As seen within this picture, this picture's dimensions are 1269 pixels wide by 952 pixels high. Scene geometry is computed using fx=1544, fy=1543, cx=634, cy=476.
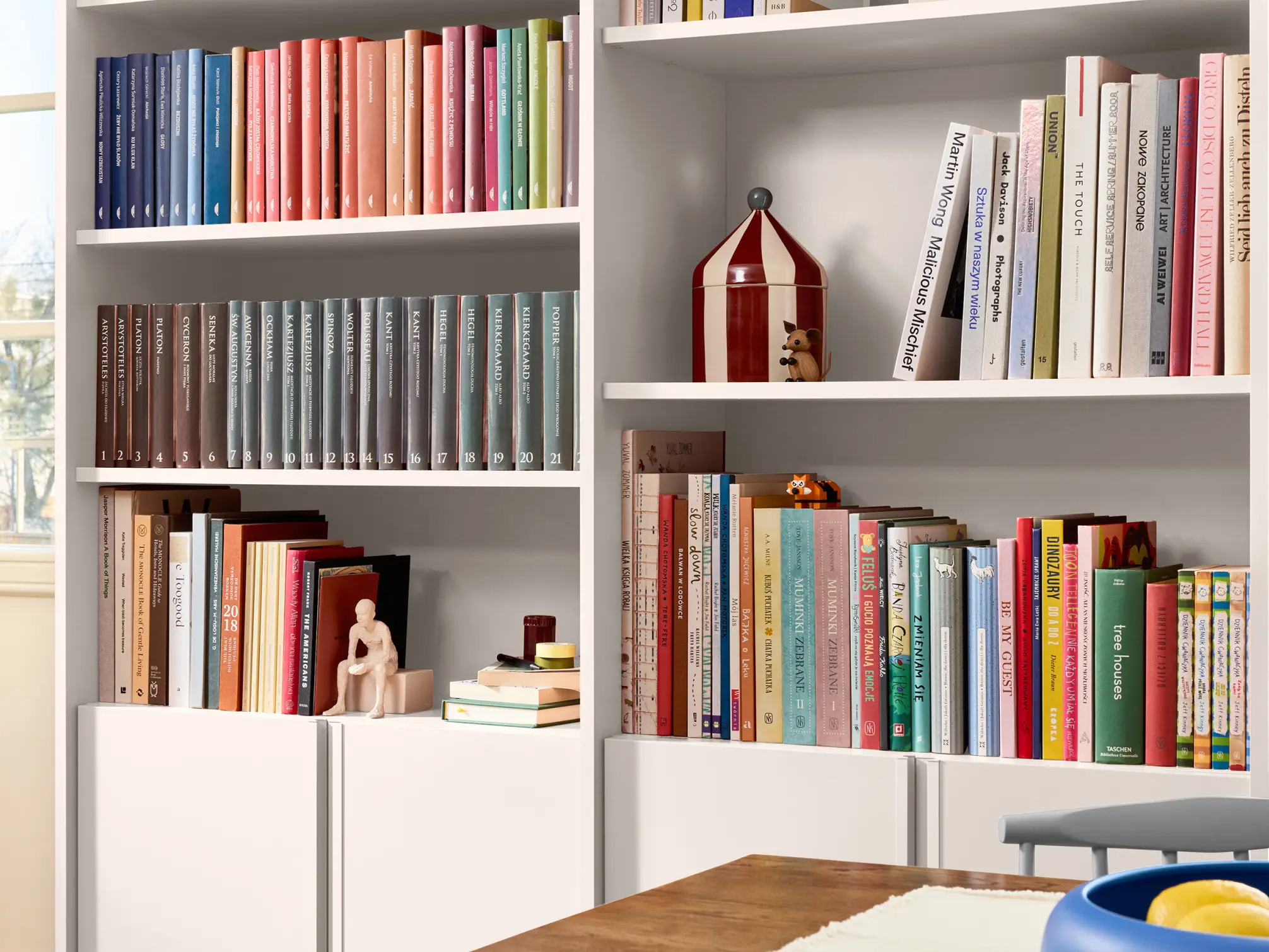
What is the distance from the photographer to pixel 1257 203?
Result: 64.6 inches

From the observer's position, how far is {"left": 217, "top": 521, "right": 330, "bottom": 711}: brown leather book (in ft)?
7.09

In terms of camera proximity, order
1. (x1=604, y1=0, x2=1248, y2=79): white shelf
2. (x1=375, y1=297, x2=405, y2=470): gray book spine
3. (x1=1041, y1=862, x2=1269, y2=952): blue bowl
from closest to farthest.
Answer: (x1=1041, y1=862, x2=1269, y2=952): blue bowl, (x1=604, y1=0, x2=1248, y2=79): white shelf, (x1=375, y1=297, x2=405, y2=470): gray book spine

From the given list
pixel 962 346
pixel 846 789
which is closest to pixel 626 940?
pixel 846 789

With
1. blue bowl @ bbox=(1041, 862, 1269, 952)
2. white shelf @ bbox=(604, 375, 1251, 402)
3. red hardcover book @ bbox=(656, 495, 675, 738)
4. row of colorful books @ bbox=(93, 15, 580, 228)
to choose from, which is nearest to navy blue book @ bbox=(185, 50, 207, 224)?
row of colorful books @ bbox=(93, 15, 580, 228)

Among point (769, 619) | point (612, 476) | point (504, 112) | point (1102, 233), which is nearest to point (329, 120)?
point (504, 112)

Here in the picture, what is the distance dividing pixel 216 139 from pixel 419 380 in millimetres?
469

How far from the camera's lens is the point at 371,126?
6.80 feet

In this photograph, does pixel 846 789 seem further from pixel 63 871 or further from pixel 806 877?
pixel 63 871

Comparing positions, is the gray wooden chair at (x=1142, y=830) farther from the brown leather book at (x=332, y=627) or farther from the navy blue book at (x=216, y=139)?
the navy blue book at (x=216, y=139)

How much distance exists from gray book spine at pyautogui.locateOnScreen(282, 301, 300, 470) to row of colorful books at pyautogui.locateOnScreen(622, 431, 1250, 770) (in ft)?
1.61

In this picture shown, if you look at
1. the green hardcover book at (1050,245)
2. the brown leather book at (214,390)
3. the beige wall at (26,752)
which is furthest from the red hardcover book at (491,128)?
the beige wall at (26,752)

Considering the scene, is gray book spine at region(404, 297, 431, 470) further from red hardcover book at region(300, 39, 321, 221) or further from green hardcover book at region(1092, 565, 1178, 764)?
green hardcover book at region(1092, 565, 1178, 764)

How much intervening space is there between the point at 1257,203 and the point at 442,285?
121 centimetres

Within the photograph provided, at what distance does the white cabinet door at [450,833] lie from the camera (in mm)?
1962
